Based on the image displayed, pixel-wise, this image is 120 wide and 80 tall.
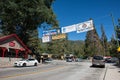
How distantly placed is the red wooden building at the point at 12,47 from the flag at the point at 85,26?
14.7 m

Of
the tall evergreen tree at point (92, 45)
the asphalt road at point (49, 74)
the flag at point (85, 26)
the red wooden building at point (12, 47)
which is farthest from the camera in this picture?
the tall evergreen tree at point (92, 45)


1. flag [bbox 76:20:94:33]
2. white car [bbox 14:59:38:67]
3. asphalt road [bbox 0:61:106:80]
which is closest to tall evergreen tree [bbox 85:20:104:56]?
white car [bbox 14:59:38:67]

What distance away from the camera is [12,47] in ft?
145

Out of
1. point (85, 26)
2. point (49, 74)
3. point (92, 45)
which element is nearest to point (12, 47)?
point (85, 26)

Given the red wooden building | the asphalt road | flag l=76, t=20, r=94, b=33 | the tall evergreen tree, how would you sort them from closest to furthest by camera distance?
the asphalt road
flag l=76, t=20, r=94, b=33
the red wooden building
the tall evergreen tree

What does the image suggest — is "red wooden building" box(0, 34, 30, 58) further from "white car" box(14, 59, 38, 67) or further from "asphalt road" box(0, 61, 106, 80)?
"asphalt road" box(0, 61, 106, 80)

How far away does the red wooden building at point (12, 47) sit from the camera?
41.5 meters

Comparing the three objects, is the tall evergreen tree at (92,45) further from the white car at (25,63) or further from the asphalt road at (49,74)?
the asphalt road at (49,74)

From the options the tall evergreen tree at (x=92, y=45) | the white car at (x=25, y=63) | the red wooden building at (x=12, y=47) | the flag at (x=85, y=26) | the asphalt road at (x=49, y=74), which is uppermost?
the tall evergreen tree at (x=92, y=45)

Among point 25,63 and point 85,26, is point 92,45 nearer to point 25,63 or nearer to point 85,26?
point 25,63

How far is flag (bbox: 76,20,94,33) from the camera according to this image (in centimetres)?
3375

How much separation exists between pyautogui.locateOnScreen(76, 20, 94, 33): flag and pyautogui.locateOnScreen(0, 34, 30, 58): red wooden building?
578 inches

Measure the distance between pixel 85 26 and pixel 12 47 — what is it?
17058 millimetres

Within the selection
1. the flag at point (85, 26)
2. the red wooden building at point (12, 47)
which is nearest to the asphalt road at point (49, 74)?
the flag at point (85, 26)
